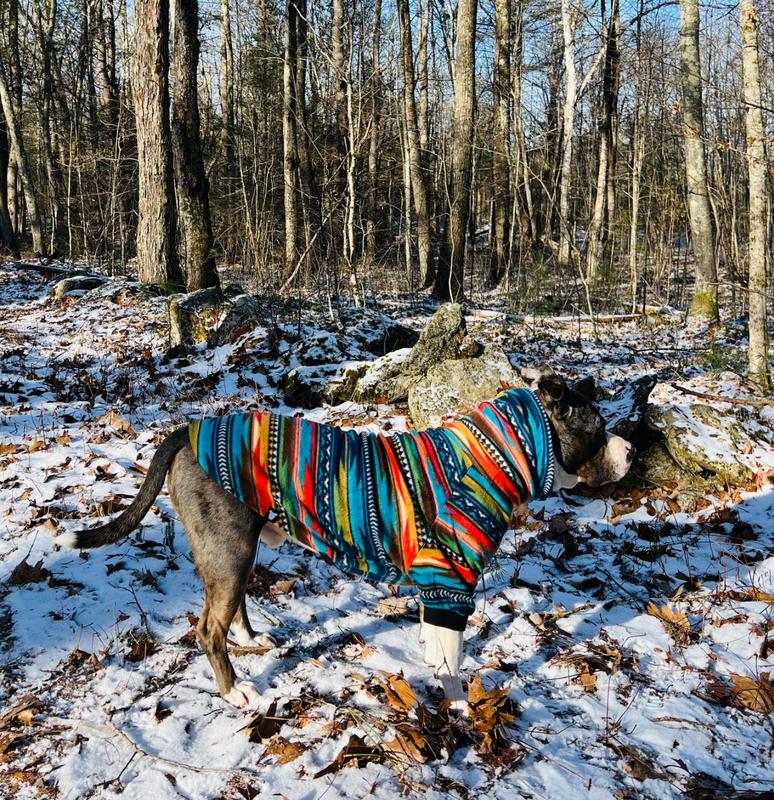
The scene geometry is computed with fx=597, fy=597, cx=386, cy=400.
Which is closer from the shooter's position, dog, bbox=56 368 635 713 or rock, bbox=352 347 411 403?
dog, bbox=56 368 635 713

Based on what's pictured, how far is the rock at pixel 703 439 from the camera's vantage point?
19.4ft

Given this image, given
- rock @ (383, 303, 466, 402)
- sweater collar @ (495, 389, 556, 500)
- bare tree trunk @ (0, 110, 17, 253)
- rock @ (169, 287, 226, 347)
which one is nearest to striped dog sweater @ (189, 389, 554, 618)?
sweater collar @ (495, 389, 556, 500)

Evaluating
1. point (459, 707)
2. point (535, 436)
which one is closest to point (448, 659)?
point (459, 707)

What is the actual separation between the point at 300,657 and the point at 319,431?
4.79ft

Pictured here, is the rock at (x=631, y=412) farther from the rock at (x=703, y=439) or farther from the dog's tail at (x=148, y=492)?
the dog's tail at (x=148, y=492)

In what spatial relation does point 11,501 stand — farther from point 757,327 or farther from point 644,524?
point 757,327

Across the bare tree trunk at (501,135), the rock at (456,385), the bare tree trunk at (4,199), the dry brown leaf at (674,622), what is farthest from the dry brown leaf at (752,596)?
the bare tree trunk at (4,199)

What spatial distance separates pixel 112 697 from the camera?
125 inches

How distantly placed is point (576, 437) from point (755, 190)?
5.51 metres

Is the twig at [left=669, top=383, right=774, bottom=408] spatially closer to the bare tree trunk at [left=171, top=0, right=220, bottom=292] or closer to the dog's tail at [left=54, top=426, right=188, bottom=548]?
the dog's tail at [left=54, top=426, right=188, bottom=548]

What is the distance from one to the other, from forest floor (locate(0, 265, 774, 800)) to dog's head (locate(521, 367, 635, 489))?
45.7 inches

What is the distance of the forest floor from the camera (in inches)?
110

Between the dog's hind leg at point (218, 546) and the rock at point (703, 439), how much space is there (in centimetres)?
463

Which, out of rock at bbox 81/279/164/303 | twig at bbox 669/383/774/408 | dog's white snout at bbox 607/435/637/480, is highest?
rock at bbox 81/279/164/303
